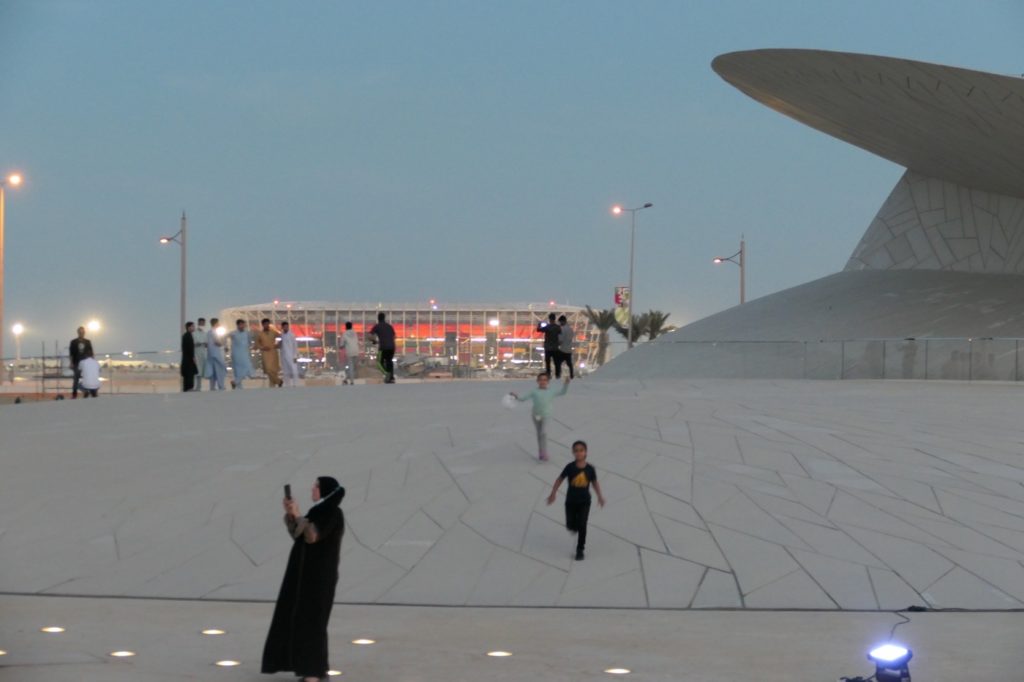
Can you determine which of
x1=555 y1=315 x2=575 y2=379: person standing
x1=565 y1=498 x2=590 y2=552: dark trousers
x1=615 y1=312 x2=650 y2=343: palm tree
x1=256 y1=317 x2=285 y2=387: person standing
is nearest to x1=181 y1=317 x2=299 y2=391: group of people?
x1=256 y1=317 x2=285 y2=387: person standing

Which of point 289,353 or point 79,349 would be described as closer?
point 79,349

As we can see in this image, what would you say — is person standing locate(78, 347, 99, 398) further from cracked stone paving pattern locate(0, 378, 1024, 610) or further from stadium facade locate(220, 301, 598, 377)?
stadium facade locate(220, 301, 598, 377)

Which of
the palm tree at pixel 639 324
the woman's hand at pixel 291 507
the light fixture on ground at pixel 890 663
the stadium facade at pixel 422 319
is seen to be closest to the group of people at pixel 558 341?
the woman's hand at pixel 291 507

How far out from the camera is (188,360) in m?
23.9

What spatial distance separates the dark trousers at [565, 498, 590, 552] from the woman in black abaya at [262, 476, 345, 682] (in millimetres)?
4494

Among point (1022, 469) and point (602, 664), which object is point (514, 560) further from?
point (1022, 469)

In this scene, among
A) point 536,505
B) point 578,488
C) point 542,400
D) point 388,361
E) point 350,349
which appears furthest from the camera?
point 350,349

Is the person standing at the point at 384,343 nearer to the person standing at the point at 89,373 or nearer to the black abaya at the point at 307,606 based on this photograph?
the person standing at the point at 89,373

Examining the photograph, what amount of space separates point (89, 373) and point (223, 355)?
2389 millimetres

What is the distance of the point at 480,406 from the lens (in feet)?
64.8

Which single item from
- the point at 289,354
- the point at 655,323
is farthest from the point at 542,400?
the point at 655,323

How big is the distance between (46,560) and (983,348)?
18.0 meters

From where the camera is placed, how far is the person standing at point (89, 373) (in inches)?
942

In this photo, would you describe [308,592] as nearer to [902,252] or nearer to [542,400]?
[542,400]
